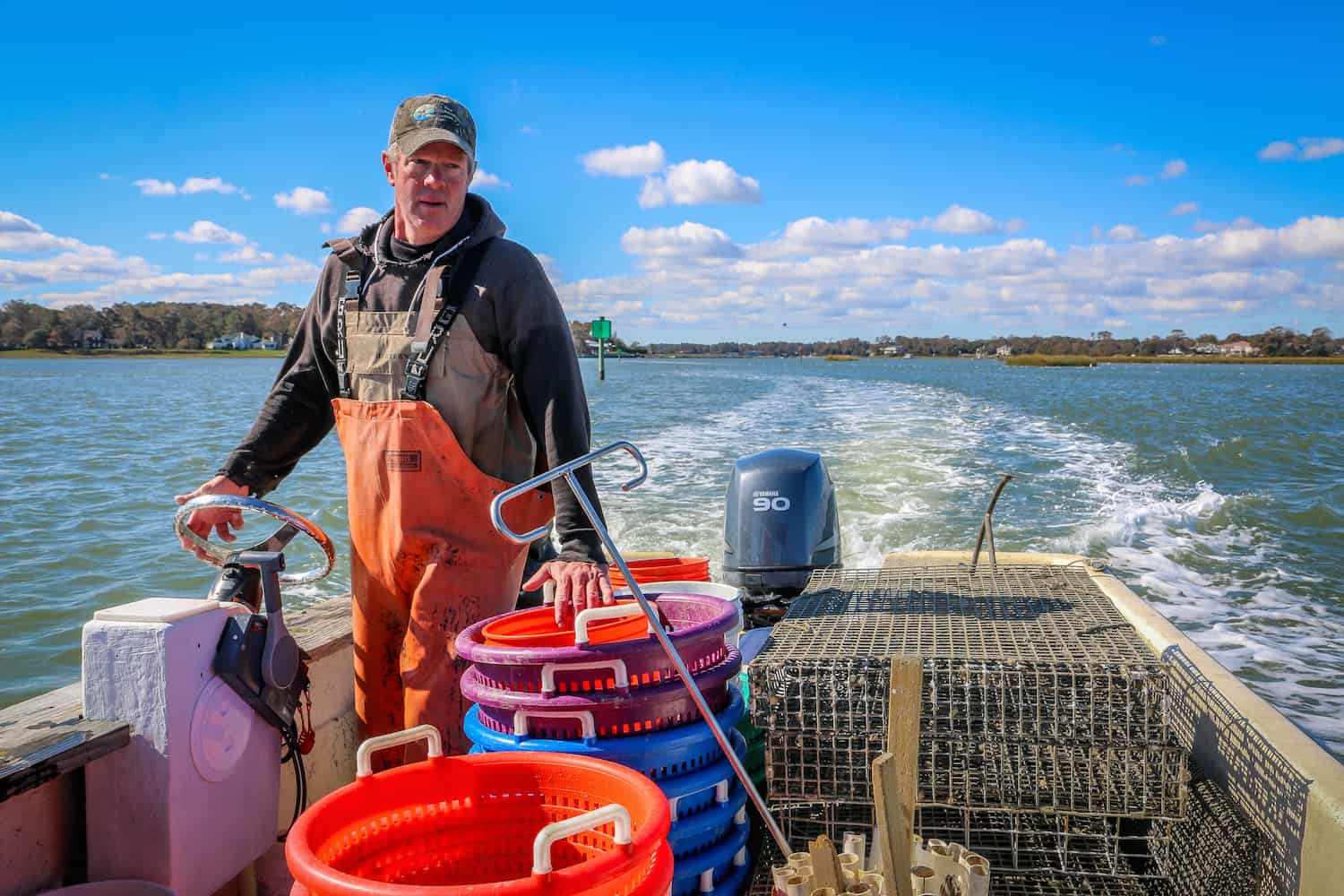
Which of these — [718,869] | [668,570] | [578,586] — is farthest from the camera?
[668,570]

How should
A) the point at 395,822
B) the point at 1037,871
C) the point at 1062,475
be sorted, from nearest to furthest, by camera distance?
the point at 395,822 → the point at 1037,871 → the point at 1062,475

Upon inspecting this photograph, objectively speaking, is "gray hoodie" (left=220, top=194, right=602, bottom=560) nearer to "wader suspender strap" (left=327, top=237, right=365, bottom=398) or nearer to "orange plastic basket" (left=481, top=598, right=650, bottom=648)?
"wader suspender strap" (left=327, top=237, right=365, bottom=398)

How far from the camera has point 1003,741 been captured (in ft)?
6.98

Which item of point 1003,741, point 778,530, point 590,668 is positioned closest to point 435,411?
point 590,668

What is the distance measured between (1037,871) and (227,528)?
224 centimetres

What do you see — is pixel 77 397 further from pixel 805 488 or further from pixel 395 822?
pixel 395 822

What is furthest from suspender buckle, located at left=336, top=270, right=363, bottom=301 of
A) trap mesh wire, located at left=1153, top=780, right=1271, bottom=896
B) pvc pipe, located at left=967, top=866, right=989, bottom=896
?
trap mesh wire, located at left=1153, top=780, right=1271, bottom=896

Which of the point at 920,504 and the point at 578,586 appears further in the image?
the point at 920,504

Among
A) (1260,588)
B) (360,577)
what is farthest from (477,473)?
(1260,588)

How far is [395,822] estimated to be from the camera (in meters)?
1.73

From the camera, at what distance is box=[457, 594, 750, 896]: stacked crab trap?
1.92 metres

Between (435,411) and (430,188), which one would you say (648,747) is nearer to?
(435,411)

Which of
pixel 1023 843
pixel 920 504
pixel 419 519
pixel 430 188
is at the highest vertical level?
pixel 430 188

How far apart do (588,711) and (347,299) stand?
4.37ft
